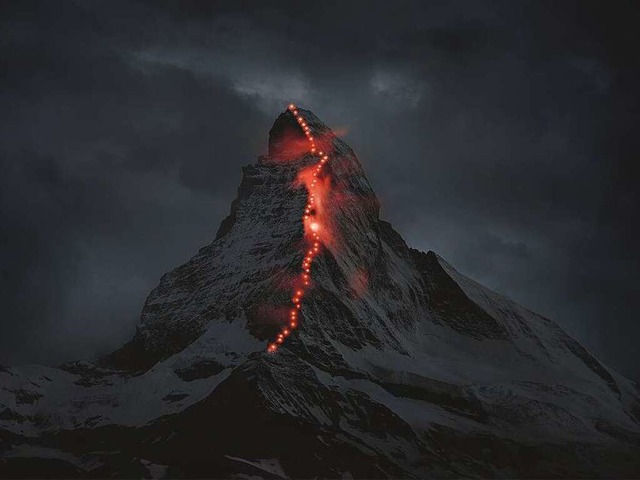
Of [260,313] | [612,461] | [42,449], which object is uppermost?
[260,313]

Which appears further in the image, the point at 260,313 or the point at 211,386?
the point at 260,313

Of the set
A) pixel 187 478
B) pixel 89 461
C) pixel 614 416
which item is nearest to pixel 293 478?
pixel 187 478

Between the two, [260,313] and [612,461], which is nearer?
[612,461]

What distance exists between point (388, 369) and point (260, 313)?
31264mm

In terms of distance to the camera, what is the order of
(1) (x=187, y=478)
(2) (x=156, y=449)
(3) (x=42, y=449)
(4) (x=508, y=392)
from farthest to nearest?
(4) (x=508, y=392), (3) (x=42, y=449), (2) (x=156, y=449), (1) (x=187, y=478)

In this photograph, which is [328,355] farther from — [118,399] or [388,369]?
[118,399]

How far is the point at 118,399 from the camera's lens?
196000 millimetres

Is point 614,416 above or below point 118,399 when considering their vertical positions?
above

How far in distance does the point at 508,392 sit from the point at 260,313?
189 feet

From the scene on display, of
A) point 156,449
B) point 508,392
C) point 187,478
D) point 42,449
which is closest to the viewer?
point 187,478

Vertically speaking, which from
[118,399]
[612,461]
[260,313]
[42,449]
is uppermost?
[260,313]

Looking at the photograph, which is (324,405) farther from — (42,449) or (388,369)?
(42,449)

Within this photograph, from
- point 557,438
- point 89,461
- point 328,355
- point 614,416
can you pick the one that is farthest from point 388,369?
point 89,461

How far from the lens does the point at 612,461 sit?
548ft
